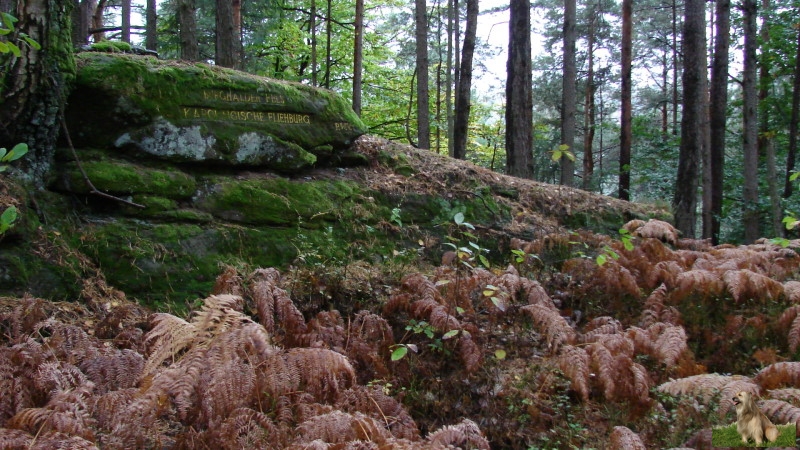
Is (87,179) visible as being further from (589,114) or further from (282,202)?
(589,114)

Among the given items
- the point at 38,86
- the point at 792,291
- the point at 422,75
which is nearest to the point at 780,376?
the point at 792,291

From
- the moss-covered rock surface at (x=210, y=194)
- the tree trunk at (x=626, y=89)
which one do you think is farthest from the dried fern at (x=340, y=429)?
the tree trunk at (x=626, y=89)

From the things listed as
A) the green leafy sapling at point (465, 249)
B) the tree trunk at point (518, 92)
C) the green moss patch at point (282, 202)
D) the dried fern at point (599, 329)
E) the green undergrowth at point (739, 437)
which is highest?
the tree trunk at point (518, 92)

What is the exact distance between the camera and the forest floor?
2783mm

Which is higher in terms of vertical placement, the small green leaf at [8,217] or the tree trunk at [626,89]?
the tree trunk at [626,89]

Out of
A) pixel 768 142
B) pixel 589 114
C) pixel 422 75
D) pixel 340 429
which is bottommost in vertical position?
pixel 340 429

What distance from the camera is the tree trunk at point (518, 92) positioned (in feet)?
36.2

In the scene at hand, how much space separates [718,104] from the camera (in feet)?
41.4

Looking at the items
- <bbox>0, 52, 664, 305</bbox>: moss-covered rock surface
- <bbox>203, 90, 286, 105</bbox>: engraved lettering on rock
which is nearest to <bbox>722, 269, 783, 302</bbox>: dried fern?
<bbox>0, 52, 664, 305</bbox>: moss-covered rock surface

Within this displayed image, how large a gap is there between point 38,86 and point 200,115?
1.63 meters

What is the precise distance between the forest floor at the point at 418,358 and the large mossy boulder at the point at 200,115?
5.66 ft

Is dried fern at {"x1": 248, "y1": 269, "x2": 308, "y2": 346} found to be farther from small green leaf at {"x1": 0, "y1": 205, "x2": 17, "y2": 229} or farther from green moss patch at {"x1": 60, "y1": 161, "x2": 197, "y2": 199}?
green moss patch at {"x1": 60, "y1": 161, "x2": 197, "y2": 199}

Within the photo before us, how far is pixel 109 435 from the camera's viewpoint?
102 inches

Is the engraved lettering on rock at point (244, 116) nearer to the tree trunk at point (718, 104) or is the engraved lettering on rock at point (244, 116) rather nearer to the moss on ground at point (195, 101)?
the moss on ground at point (195, 101)
